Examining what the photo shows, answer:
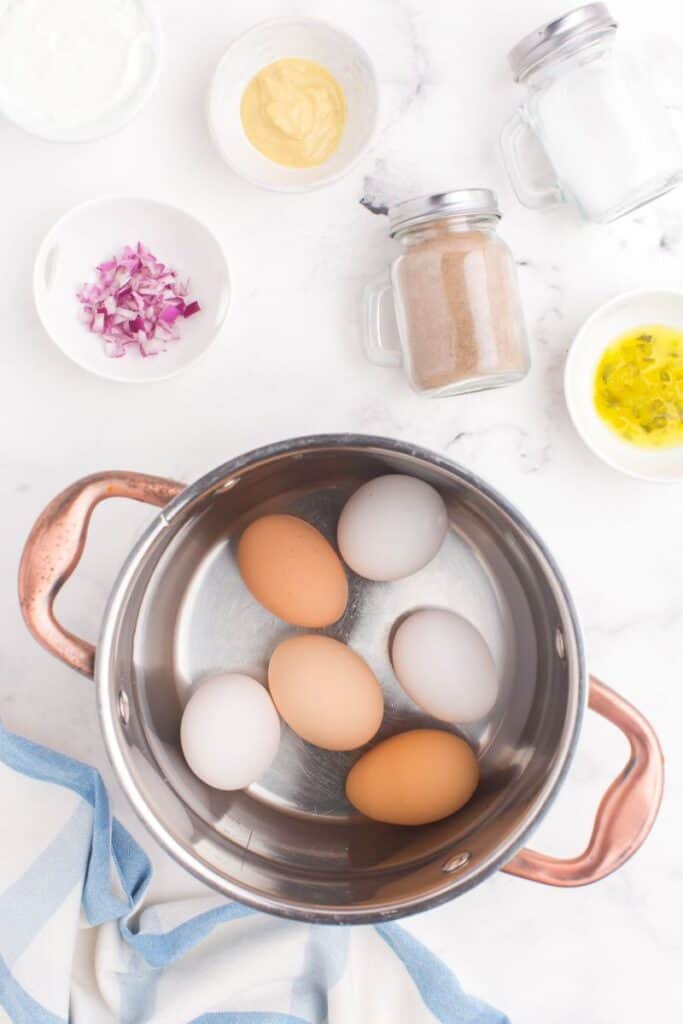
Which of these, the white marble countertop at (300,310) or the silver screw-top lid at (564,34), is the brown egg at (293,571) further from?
the silver screw-top lid at (564,34)

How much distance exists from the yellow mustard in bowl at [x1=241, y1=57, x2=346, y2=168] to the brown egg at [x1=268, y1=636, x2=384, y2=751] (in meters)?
0.43

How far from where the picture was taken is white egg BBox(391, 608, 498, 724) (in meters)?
0.85

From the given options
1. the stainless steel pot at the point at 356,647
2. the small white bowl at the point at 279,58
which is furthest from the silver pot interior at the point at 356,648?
the small white bowl at the point at 279,58

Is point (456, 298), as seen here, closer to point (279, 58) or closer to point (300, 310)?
point (300, 310)

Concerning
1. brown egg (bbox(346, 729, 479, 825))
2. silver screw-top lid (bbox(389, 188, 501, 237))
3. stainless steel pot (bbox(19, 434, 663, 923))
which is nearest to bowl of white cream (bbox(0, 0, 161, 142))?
silver screw-top lid (bbox(389, 188, 501, 237))

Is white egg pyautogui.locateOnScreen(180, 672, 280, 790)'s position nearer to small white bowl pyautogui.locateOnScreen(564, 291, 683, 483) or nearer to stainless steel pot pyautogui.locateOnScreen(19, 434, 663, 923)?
stainless steel pot pyautogui.locateOnScreen(19, 434, 663, 923)

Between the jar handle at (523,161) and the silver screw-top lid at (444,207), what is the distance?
2.4 inches

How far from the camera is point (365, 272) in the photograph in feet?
3.06

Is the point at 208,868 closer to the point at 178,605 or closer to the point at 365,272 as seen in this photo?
the point at 178,605

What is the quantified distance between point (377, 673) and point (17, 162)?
56 centimetres

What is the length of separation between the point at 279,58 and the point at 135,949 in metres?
0.82

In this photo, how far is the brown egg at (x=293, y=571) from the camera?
2.74 feet

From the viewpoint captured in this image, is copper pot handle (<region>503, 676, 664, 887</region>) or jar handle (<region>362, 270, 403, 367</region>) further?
jar handle (<region>362, 270, 403, 367</region>)

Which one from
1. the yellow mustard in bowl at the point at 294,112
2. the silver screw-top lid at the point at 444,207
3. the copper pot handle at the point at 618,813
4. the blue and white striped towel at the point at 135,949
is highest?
the yellow mustard in bowl at the point at 294,112
